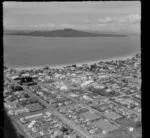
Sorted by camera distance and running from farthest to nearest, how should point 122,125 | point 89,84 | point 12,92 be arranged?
point 89,84, point 12,92, point 122,125

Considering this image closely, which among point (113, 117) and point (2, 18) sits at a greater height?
point (2, 18)

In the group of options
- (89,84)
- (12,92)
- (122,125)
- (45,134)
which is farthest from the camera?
(89,84)

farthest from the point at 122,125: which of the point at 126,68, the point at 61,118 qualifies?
the point at 126,68

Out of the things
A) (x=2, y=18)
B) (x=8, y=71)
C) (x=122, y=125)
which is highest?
(x=2, y=18)
